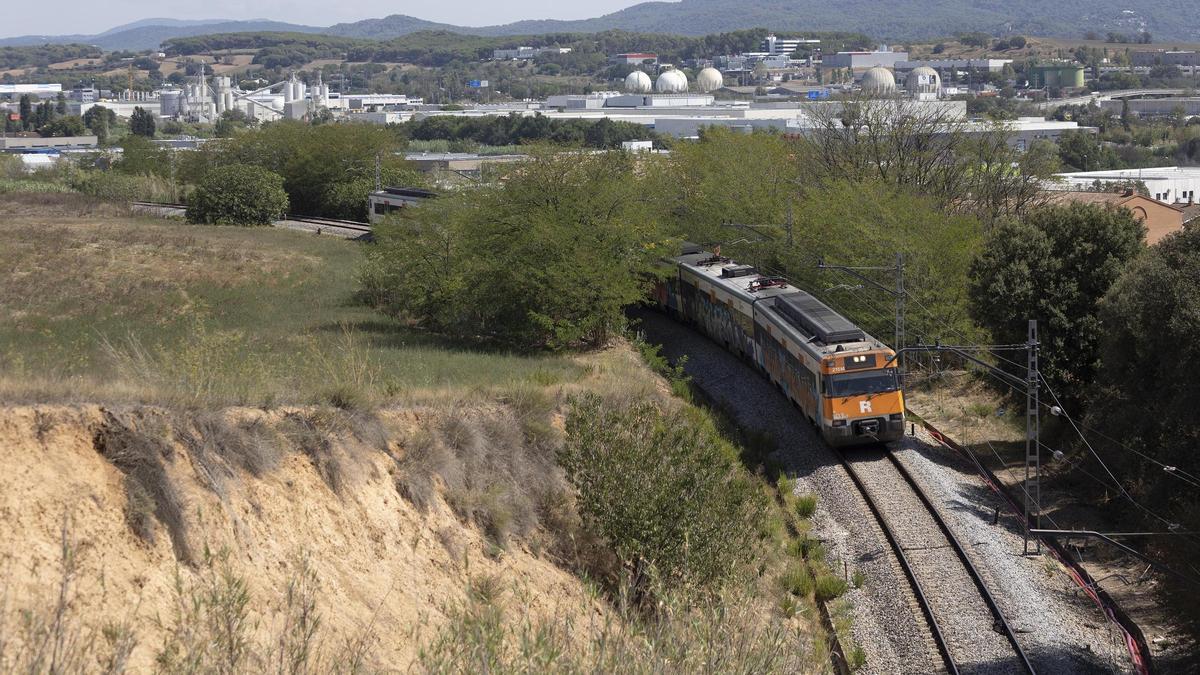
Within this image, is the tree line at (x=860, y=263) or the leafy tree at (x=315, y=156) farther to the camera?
the leafy tree at (x=315, y=156)

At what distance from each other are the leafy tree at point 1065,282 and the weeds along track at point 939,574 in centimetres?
677

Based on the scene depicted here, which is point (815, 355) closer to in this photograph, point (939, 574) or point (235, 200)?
point (939, 574)

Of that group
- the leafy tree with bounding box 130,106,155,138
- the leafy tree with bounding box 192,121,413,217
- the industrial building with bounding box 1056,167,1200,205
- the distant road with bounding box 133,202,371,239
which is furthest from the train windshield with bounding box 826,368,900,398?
the leafy tree with bounding box 130,106,155,138

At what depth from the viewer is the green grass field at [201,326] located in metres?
21.8

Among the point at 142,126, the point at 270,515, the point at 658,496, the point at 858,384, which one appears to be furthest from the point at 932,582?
the point at 142,126

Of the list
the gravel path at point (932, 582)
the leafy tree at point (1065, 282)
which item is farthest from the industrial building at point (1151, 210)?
the gravel path at point (932, 582)

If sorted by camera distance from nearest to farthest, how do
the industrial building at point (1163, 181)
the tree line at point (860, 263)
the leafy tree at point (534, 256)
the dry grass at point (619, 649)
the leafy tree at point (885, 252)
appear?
1. the dry grass at point (619, 649)
2. the tree line at point (860, 263)
3. the leafy tree at point (534, 256)
4. the leafy tree at point (885, 252)
5. the industrial building at point (1163, 181)

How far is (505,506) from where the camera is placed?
22812mm

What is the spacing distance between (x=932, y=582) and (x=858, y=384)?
282 inches

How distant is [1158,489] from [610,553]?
11.8m

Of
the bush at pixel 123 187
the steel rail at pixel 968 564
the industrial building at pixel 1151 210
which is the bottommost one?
the steel rail at pixel 968 564

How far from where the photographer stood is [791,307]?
111 ft

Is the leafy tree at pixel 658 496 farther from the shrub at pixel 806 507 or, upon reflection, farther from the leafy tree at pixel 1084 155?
the leafy tree at pixel 1084 155

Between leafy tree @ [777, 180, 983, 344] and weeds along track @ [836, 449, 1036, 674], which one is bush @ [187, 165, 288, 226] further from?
weeds along track @ [836, 449, 1036, 674]
